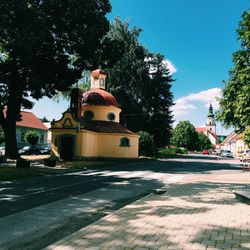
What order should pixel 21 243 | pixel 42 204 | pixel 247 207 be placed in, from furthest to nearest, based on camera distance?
pixel 42 204, pixel 247 207, pixel 21 243

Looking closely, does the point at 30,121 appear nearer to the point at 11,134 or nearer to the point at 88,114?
the point at 88,114

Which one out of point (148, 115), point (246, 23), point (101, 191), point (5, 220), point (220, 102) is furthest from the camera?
point (148, 115)

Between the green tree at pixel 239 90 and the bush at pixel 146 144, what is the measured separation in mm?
30768

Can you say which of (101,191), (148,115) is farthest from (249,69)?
(148,115)

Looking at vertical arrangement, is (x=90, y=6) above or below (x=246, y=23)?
above

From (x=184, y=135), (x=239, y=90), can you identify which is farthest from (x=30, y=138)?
(x=184, y=135)

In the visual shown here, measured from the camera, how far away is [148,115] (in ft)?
192

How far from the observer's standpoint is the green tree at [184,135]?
120m

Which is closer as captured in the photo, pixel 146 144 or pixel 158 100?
pixel 146 144

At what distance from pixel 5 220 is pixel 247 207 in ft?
20.3

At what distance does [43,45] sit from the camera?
3031 cm

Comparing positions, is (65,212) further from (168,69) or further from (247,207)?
(168,69)

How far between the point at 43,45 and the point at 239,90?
17.6 m

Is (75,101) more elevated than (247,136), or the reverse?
(75,101)
